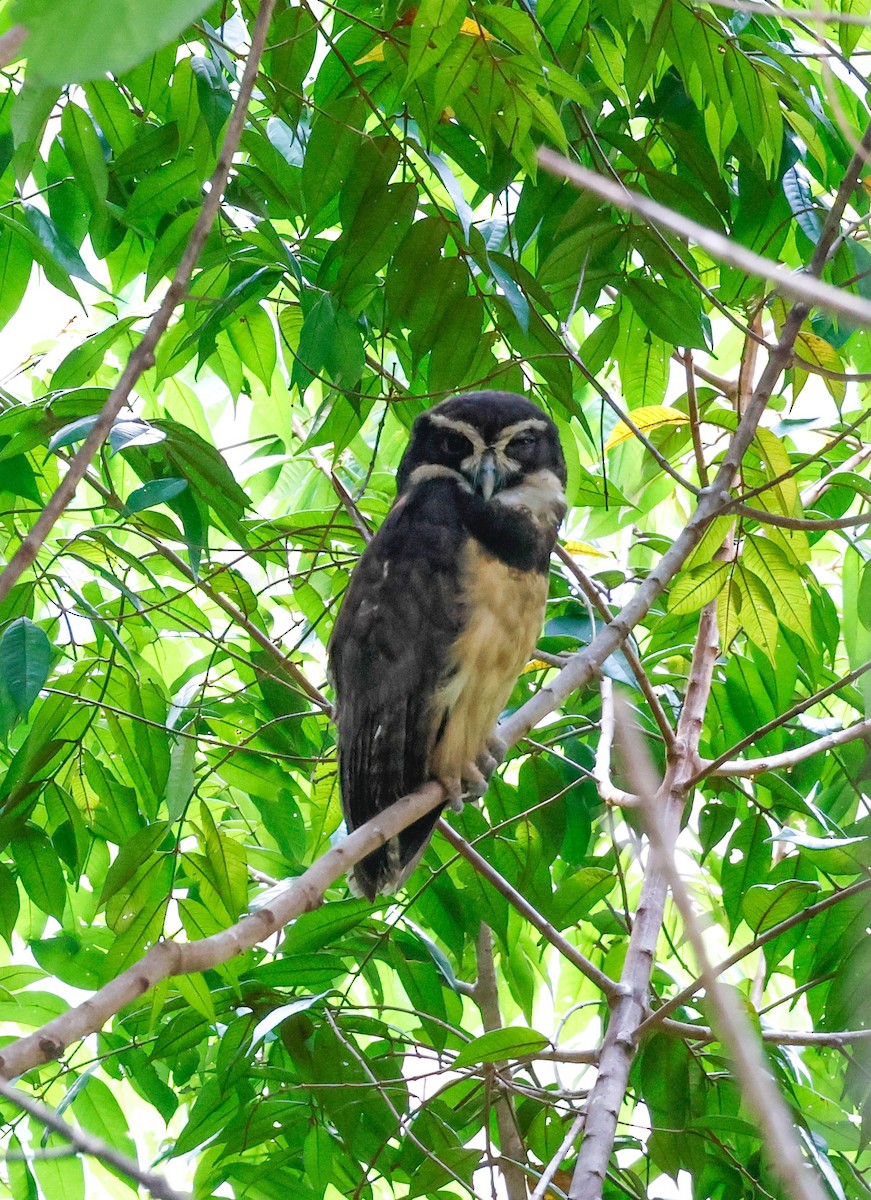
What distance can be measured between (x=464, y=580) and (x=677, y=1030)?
3.28 feet

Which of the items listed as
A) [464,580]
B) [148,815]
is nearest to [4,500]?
[148,815]

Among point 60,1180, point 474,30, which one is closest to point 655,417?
point 474,30

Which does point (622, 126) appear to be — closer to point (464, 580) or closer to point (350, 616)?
point (464, 580)

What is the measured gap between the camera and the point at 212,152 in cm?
204

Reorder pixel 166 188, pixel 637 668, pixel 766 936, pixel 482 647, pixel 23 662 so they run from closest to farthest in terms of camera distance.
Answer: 1. pixel 23 662
2. pixel 766 936
3. pixel 166 188
4. pixel 637 668
5. pixel 482 647

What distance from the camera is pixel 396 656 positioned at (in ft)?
8.88

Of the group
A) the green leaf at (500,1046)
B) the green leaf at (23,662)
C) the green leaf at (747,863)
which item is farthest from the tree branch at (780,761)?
the green leaf at (23,662)

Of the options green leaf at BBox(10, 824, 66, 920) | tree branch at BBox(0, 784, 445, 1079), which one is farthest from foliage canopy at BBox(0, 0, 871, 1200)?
tree branch at BBox(0, 784, 445, 1079)

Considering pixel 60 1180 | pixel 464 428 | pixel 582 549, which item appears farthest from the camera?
pixel 582 549

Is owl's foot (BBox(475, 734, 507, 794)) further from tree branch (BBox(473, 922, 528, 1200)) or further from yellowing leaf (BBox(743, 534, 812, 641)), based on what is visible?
yellowing leaf (BBox(743, 534, 812, 641))

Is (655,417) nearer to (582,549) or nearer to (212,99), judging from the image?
(582,549)

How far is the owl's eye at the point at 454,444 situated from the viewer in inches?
109

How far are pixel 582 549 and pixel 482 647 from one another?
57 cm

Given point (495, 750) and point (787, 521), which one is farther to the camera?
point (495, 750)
